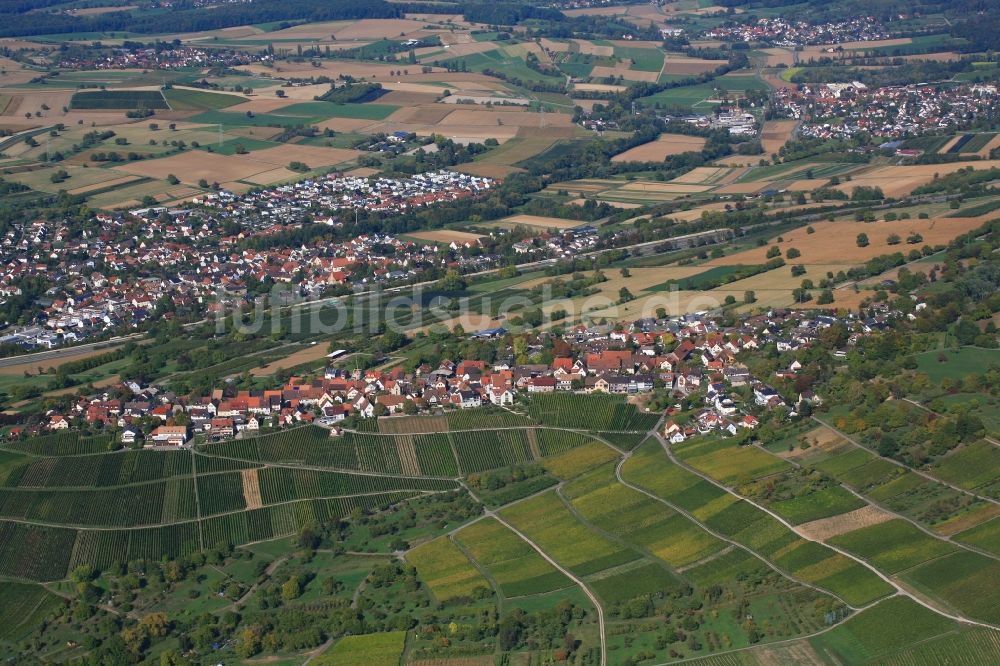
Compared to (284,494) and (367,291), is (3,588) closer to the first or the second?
(284,494)

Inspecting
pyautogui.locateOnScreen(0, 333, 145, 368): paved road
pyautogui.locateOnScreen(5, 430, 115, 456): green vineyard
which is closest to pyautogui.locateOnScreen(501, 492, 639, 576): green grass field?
pyautogui.locateOnScreen(5, 430, 115, 456): green vineyard

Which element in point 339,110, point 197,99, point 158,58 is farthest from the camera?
point 158,58

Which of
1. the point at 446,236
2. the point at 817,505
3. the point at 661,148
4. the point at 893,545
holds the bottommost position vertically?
the point at 446,236

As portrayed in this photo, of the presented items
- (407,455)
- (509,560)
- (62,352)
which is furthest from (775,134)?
(509,560)

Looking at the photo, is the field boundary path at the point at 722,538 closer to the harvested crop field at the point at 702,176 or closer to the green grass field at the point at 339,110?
the harvested crop field at the point at 702,176

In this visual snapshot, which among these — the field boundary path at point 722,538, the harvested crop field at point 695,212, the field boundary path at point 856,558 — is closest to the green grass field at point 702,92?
the harvested crop field at point 695,212

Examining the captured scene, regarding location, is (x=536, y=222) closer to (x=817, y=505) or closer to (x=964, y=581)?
(x=817, y=505)

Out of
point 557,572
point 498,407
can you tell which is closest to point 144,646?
point 557,572
